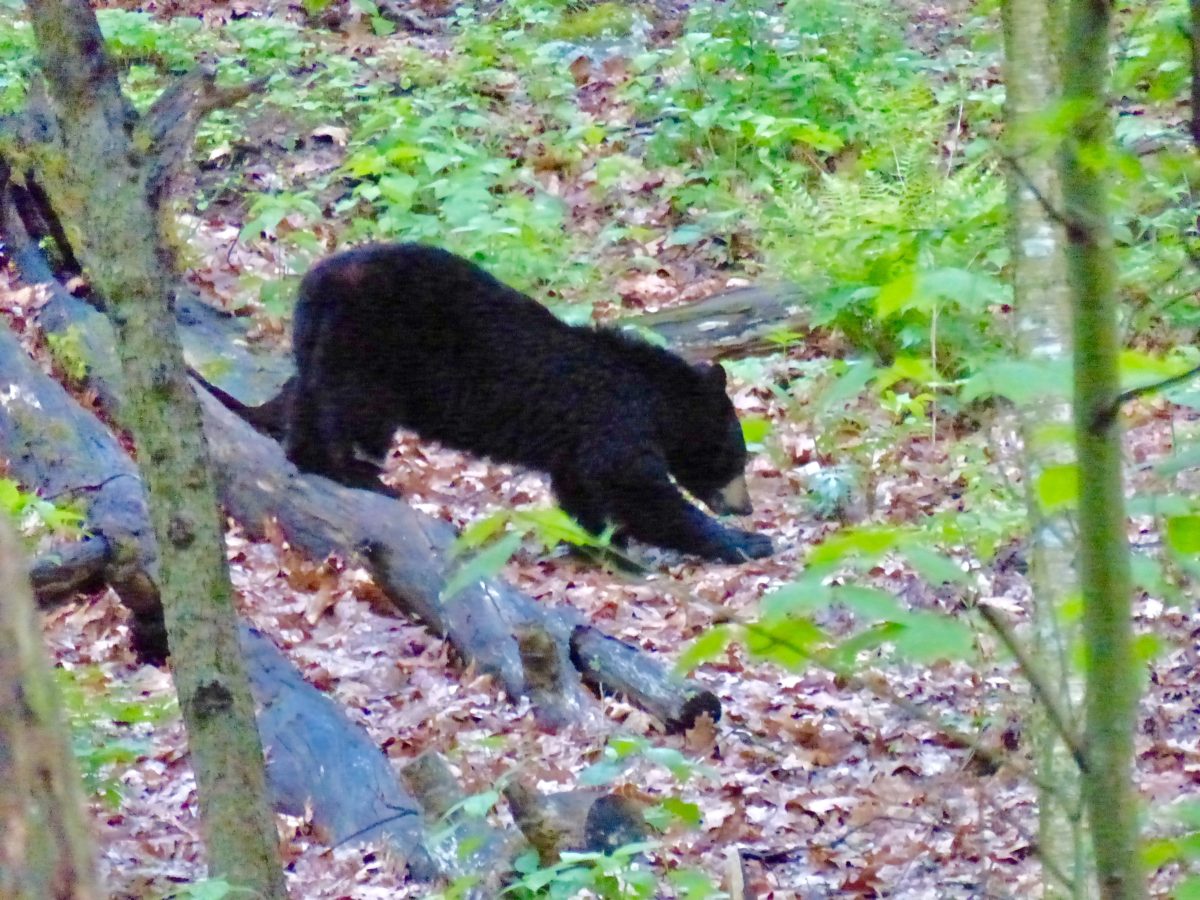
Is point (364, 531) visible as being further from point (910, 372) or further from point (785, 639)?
point (785, 639)

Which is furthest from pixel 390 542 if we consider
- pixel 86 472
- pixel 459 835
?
pixel 459 835

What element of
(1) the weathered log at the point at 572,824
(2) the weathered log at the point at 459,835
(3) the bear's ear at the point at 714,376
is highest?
(3) the bear's ear at the point at 714,376

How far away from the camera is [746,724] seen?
213 inches

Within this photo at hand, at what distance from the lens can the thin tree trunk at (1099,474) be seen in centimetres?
159

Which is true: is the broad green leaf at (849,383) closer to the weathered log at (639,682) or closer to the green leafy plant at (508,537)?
the green leafy plant at (508,537)

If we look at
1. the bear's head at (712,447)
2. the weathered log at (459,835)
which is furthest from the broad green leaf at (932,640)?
the bear's head at (712,447)

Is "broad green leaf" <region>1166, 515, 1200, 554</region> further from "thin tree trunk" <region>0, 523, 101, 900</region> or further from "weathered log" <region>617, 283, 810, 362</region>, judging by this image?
A: "weathered log" <region>617, 283, 810, 362</region>

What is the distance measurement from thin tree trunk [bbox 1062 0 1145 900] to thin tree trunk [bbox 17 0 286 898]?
2440mm

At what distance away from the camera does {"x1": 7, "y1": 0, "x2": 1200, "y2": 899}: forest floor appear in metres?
4.41

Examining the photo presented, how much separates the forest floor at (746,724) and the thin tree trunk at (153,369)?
0.49 m

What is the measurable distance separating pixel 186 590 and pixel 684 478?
487cm

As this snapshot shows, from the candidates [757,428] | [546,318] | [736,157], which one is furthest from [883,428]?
[757,428]

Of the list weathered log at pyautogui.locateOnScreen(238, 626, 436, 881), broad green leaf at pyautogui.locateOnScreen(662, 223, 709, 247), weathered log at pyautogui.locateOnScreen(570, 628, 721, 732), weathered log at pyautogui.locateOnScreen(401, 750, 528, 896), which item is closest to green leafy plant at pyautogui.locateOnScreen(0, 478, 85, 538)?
weathered log at pyautogui.locateOnScreen(238, 626, 436, 881)

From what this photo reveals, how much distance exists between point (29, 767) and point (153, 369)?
2.27m
